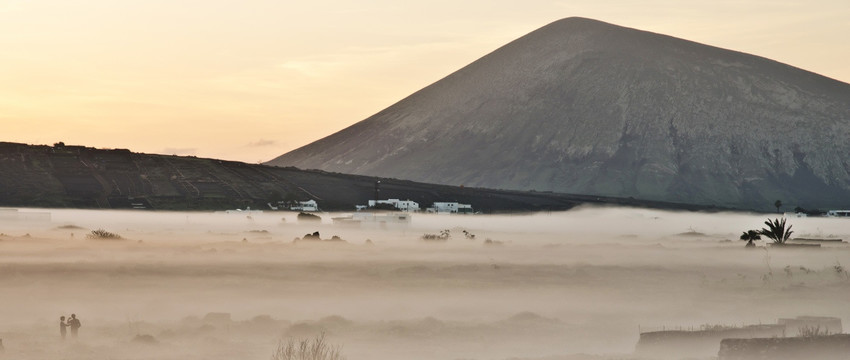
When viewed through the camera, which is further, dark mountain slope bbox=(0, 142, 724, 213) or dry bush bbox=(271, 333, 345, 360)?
dark mountain slope bbox=(0, 142, 724, 213)

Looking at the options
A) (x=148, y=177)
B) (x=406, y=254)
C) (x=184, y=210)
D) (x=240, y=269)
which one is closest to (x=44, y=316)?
(x=240, y=269)

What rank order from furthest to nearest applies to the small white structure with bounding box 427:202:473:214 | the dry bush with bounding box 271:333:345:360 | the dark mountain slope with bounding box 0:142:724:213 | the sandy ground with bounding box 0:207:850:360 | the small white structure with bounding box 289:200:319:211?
the small white structure with bounding box 427:202:473:214 < the small white structure with bounding box 289:200:319:211 < the dark mountain slope with bounding box 0:142:724:213 < the sandy ground with bounding box 0:207:850:360 < the dry bush with bounding box 271:333:345:360

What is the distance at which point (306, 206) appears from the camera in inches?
6973

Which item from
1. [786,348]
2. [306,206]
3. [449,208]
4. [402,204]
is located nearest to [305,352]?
[786,348]

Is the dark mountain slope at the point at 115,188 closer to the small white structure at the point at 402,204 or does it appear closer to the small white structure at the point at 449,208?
the small white structure at the point at 402,204

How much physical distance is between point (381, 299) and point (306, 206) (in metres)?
143

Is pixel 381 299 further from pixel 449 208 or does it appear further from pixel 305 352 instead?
pixel 449 208

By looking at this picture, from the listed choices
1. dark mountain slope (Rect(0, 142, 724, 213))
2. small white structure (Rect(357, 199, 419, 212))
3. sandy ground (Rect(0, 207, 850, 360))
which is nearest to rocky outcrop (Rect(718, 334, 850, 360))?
sandy ground (Rect(0, 207, 850, 360))

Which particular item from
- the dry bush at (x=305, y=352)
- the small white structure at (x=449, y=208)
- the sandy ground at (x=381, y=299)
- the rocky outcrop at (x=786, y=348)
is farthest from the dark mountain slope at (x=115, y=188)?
the rocky outcrop at (x=786, y=348)

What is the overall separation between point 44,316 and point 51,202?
14242 centimetres

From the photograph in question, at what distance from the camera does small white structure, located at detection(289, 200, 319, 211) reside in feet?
570

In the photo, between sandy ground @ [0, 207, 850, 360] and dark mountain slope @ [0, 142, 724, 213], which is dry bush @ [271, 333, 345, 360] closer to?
sandy ground @ [0, 207, 850, 360]

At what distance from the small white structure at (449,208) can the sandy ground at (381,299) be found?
12694 cm

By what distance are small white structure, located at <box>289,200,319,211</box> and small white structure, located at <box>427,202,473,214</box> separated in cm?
1907
